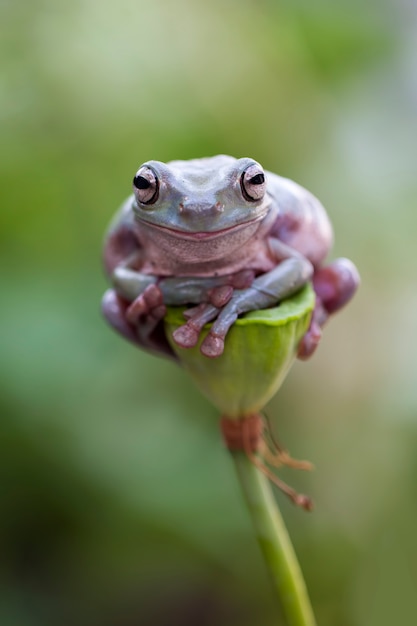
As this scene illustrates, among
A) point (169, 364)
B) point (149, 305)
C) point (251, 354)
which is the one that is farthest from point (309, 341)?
point (169, 364)

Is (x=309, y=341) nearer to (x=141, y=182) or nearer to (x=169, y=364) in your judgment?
(x=141, y=182)

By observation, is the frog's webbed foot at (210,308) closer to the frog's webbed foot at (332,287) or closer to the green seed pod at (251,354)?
the green seed pod at (251,354)

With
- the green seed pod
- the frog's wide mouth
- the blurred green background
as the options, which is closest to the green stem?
the green seed pod

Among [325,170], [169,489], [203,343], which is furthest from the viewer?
[325,170]

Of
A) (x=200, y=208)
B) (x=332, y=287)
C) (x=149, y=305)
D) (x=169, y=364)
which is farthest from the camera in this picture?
(x=169, y=364)

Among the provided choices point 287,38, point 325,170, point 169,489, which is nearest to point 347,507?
point 169,489

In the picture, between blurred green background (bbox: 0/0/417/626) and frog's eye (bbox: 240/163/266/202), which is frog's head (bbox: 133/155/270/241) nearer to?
frog's eye (bbox: 240/163/266/202)

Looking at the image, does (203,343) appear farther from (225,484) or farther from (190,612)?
(190,612)
